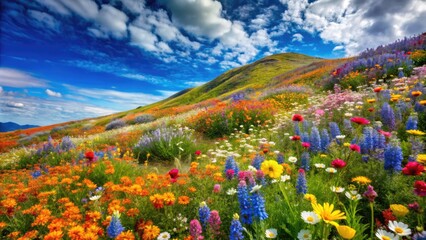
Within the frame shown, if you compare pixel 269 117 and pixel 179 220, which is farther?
pixel 269 117

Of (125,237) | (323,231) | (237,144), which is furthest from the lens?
(237,144)

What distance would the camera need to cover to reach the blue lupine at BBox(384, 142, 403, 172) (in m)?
3.28

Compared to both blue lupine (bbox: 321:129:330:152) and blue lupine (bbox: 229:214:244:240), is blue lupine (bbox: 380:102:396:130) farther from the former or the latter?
blue lupine (bbox: 229:214:244:240)

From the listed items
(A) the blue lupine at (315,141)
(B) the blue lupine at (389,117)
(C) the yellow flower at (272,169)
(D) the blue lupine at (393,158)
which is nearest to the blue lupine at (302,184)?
(C) the yellow flower at (272,169)

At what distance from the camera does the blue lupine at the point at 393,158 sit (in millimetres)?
3280

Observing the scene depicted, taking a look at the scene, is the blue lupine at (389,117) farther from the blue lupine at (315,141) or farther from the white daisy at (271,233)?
the white daisy at (271,233)

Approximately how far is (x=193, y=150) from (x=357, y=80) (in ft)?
29.0

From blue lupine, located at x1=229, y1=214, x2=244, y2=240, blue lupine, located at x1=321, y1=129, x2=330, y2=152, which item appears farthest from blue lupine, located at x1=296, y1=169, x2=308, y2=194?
blue lupine, located at x1=321, y1=129, x2=330, y2=152

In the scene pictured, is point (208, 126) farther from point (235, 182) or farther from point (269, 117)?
point (235, 182)

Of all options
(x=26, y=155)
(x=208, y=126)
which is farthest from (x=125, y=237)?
(x=26, y=155)

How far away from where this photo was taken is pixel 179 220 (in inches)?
109

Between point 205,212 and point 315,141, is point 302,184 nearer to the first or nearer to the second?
point 205,212

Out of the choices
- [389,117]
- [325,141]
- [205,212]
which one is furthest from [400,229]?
[389,117]

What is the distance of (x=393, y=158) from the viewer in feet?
10.9
